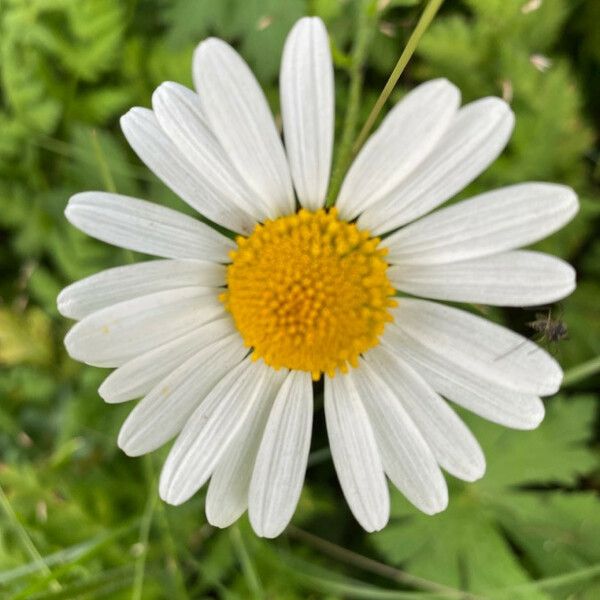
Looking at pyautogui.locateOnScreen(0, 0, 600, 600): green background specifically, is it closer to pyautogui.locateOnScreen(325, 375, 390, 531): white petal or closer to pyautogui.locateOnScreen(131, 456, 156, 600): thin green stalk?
pyautogui.locateOnScreen(131, 456, 156, 600): thin green stalk

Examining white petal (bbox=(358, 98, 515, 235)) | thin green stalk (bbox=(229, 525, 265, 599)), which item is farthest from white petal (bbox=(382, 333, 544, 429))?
thin green stalk (bbox=(229, 525, 265, 599))

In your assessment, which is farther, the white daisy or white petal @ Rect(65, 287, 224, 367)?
white petal @ Rect(65, 287, 224, 367)

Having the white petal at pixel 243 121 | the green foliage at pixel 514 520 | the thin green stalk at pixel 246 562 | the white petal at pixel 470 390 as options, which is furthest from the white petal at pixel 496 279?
the thin green stalk at pixel 246 562

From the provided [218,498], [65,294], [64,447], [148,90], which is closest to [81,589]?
[64,447]

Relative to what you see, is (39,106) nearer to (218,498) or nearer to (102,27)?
(102,27)

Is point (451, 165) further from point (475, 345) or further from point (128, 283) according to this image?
point (128, 283)

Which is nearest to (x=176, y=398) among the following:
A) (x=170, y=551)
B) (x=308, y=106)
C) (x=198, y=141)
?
(x=198, y=141)

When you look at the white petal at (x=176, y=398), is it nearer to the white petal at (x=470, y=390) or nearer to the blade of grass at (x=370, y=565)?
the white petal at (x=470, y=390)

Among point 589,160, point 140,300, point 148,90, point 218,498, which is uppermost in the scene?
point 148,90
